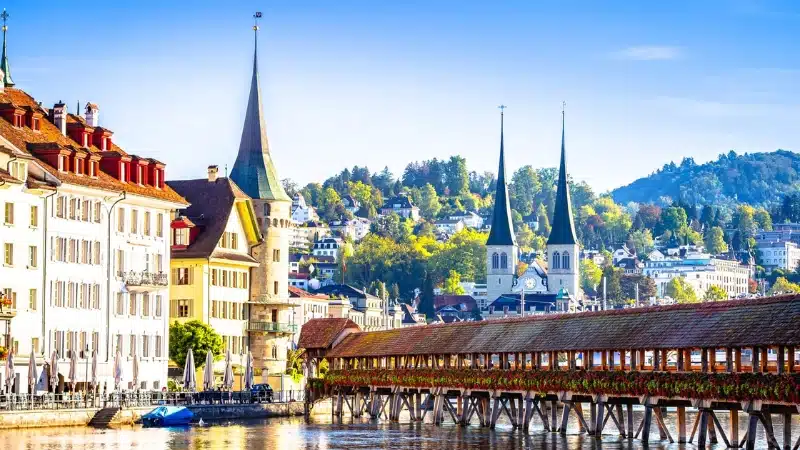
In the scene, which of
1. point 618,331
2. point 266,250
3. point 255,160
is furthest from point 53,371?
point 255,160

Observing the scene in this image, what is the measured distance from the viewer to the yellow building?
113m

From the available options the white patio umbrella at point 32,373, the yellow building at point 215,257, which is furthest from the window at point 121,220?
the white patio umbrella at point 32,373

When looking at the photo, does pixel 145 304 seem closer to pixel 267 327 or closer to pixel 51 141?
pixel 51 141

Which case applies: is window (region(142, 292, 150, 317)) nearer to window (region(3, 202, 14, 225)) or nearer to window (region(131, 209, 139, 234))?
window (region(131, 209, 139, 234))

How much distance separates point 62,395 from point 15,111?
17.3m

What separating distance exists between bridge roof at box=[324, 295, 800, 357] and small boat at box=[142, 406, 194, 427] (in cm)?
1250

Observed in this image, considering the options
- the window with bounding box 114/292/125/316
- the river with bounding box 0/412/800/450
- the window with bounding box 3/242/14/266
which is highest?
the window with bounding box 3/242/14/266

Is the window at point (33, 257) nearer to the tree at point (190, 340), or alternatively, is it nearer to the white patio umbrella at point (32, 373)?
the white patio umbrella at point (32, 373)

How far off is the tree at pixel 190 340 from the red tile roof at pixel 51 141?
8304mm

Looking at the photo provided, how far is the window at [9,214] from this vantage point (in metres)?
89.6

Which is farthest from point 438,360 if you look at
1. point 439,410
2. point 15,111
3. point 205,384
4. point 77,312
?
point 15,111

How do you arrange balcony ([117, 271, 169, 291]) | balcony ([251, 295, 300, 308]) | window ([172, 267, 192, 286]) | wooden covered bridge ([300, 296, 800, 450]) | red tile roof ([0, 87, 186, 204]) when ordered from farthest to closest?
1. balcony ([251, 295, 300, 308])
2. window ([172, 267, 192, 286])
3. balcony ([117, 271, 169, 291])
4. red tile roof ([0, 87, 186, 204])
5. wooden covered bridge ([300, 296, 800, 450])

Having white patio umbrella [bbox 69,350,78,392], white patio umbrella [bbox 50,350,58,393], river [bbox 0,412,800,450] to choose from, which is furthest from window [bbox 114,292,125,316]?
white patio umbrella [bbox 50,350,58,393]

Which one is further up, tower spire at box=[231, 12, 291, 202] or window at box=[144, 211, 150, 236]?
tower spire at box=[231, 12, 291, 202]
